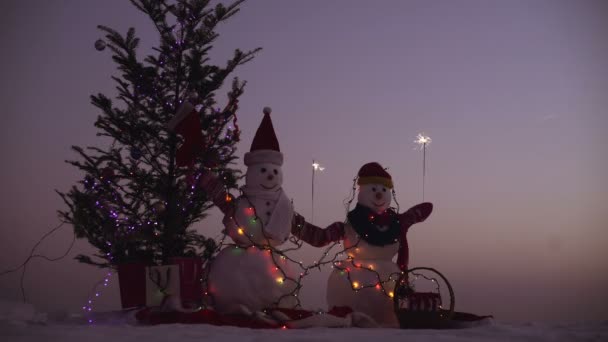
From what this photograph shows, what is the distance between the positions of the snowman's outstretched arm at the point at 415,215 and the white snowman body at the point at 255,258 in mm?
1308

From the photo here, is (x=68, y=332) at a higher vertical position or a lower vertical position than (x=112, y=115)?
lower

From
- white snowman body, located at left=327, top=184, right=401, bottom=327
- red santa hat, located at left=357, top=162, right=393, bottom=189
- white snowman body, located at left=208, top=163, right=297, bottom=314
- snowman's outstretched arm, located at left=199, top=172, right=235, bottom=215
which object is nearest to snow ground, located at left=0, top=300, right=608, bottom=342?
white snowman body, located at left=208, top=163, right=297, bottom=314

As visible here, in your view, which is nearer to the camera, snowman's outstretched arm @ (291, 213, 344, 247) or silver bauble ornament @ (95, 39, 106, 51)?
silver bauble ornament @ (95, 39, 106, 51)

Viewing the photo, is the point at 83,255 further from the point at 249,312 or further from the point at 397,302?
the point at 397,302

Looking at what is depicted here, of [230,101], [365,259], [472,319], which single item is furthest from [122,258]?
[472,319]

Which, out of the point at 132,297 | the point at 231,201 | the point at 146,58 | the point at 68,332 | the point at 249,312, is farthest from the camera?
the point at 146,58

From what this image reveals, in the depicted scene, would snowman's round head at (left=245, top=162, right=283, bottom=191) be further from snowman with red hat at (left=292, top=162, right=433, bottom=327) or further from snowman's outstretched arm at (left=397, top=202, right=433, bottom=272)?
snowman's outstretched arm at (left=397, top=202, right=433, bottom=272)

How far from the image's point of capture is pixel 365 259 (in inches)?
216

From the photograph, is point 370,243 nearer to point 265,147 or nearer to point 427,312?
point 427,312

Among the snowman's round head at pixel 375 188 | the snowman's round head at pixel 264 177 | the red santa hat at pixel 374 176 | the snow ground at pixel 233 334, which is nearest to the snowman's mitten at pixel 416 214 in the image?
the snowman's round head at pixel 375 188

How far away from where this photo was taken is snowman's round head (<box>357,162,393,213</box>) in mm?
5602

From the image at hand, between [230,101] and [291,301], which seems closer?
[291,301]

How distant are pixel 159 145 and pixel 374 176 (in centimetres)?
230

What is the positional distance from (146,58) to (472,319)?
420 centimetres
